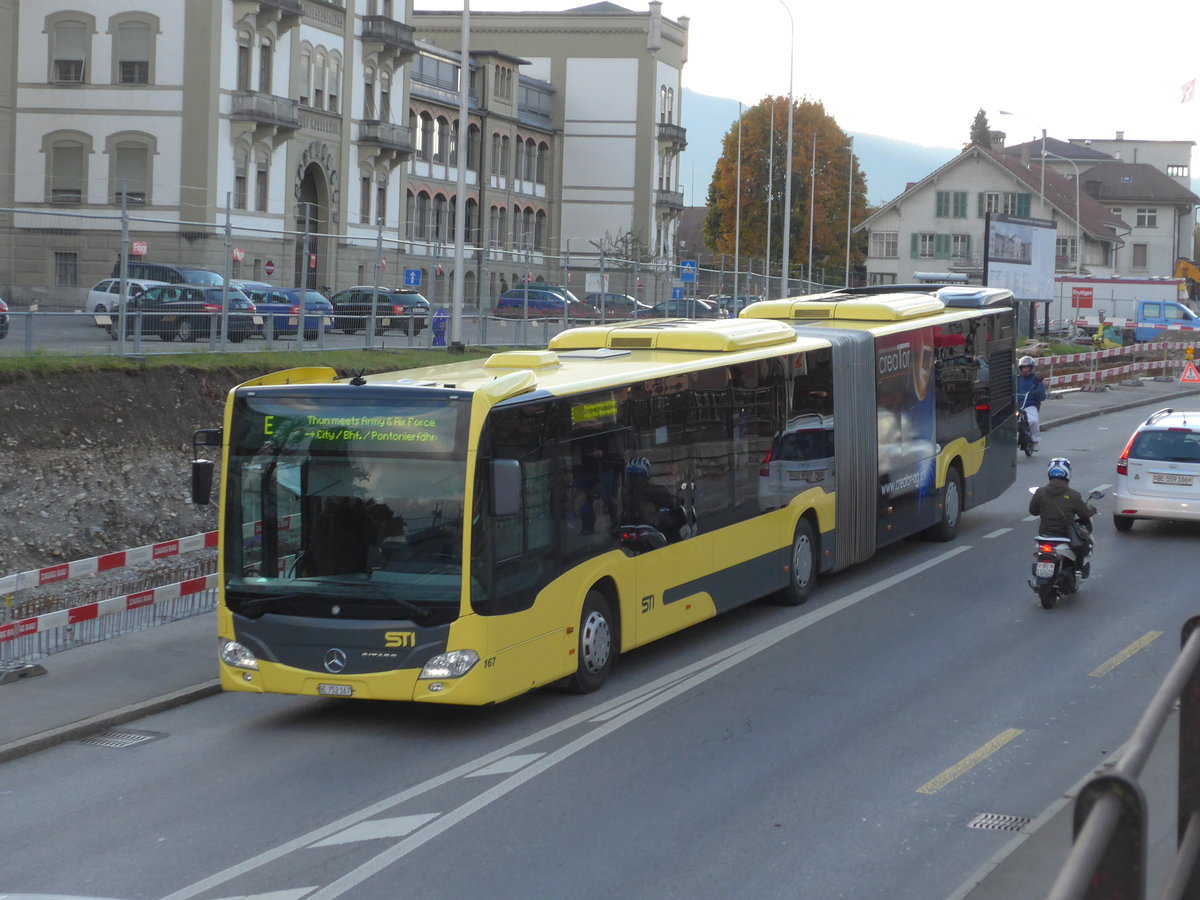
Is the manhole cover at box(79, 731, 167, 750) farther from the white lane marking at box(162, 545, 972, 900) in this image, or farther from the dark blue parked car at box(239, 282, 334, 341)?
the dark blue parked car at box(239, 282, 334, 341)

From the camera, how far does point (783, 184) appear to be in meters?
92.3

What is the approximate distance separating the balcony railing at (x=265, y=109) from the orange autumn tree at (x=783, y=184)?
146ft

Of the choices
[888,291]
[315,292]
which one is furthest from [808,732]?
[315,292]

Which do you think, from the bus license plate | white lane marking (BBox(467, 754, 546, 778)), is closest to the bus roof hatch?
white lane marking (BBox(467, 754, 546, 778))

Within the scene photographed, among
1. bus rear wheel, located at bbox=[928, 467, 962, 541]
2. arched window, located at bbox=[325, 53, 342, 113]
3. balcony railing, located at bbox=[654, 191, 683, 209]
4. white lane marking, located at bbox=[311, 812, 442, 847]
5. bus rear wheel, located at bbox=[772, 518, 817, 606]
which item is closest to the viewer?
white lane marking, located at bbox=[311, 812, 442, 847]

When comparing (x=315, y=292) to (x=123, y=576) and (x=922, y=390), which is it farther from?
(x=922, y=390)

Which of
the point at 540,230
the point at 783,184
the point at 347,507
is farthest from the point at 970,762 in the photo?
the point at 783,184

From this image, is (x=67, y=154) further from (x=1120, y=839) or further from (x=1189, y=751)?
(x=1120, y=839)

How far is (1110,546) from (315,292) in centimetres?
1517

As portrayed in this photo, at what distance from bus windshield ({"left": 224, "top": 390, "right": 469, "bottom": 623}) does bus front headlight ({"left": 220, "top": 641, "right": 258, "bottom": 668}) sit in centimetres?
29

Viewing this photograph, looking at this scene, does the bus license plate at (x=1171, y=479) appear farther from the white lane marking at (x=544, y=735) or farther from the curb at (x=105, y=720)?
the curb at (x=105, y=720)

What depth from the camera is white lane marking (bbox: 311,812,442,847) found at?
8648mm

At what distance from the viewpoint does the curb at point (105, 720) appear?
10742 mm

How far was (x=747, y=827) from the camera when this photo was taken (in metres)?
8.80
